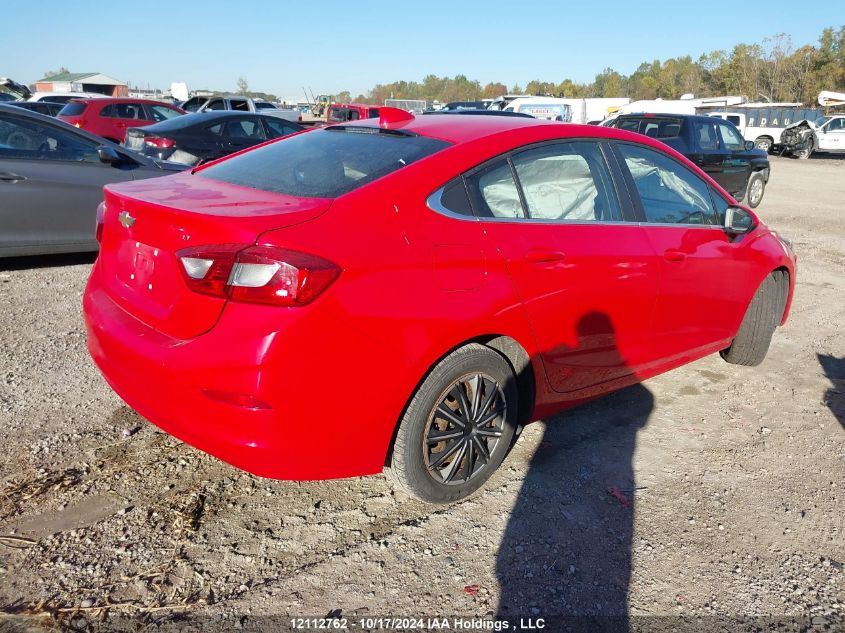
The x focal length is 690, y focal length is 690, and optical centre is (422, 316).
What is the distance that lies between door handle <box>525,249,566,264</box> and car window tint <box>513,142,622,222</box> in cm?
19

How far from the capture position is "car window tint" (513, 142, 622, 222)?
3.15 meters

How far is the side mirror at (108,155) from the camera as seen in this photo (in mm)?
6215

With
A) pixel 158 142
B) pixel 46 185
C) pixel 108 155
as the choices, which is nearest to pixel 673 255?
pixel 108 155

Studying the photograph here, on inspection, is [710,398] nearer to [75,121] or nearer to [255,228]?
[255,228]

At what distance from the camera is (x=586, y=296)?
3.18 metres

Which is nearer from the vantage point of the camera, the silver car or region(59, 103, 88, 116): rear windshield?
the silver car

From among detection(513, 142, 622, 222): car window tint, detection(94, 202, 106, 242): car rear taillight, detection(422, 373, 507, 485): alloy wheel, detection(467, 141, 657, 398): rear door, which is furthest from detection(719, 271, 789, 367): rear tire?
detection(94, 202, 106, 242): car rear taillight

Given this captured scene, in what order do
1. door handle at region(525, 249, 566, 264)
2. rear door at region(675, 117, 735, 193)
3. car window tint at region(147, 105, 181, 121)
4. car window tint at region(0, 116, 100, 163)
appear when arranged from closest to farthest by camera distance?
door handle at region(525, 249, 566, 264)
car window tint at region(0, 116, 100, 163)
rear door at region(675, 117, 735, 193)
car window tint at region(147, 105, 181, 121)

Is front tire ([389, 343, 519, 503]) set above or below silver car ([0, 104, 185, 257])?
below

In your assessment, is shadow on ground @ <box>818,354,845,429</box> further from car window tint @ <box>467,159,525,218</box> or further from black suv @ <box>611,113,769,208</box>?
black suv @ <box>611,113,769,208</box>

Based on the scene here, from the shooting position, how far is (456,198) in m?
2.82

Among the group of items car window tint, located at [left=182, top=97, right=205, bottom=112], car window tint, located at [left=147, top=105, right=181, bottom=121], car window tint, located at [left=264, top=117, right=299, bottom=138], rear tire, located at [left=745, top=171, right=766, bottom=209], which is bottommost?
rear tire, located at [left=745, top=171, right=766, bottom=209]

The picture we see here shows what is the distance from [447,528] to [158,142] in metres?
9.52

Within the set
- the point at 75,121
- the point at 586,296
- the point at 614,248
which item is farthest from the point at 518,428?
the point at 75,121
